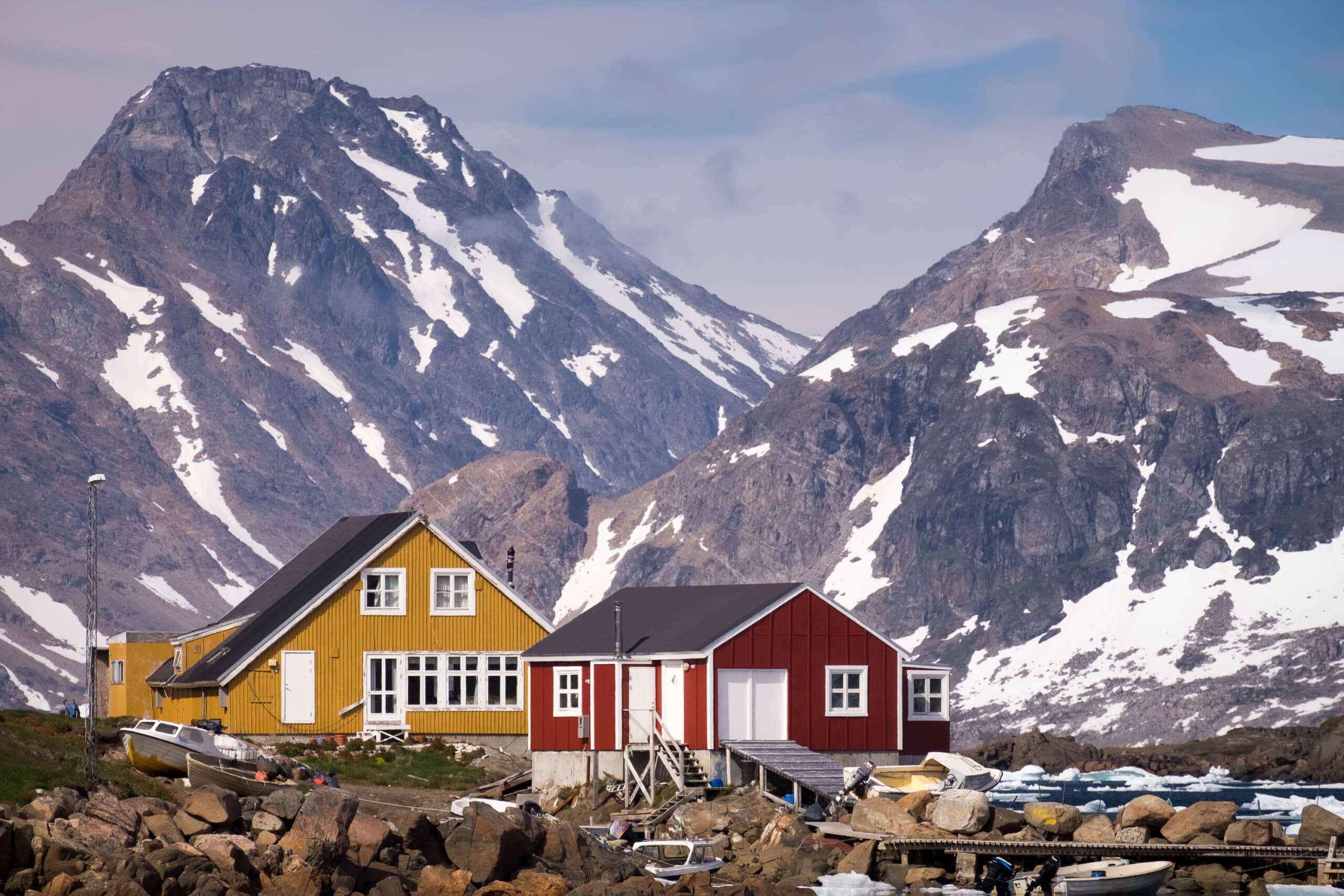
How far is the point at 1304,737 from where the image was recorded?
14462cm

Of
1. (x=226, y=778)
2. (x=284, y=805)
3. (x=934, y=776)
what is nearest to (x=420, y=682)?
(x=934, y=776)

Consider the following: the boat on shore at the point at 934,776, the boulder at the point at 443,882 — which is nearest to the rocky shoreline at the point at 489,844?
the boulder at the point at 443,882

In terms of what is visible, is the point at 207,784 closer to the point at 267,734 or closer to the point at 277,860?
the point at 277,860

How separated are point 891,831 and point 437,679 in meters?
25.0

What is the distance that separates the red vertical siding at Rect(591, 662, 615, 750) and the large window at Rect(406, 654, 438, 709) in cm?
949

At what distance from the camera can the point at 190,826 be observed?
40781mm

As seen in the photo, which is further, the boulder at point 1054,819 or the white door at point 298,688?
the white door at point 298,688

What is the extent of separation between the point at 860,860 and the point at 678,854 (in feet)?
14.8

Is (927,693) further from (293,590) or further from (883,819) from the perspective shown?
(293,590)

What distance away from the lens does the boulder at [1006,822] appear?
5069 centimetres

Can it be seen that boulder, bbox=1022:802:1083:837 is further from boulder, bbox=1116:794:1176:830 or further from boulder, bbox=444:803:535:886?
boulder, bbox=444:803:535:886

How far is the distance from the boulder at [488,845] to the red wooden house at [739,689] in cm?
1650

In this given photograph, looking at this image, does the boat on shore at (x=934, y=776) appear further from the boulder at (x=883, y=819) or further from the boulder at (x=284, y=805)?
the boulder at (x=284, y=805)

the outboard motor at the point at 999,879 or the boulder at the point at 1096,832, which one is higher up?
the boulder at the point at 1096,832
